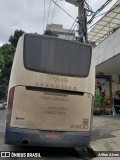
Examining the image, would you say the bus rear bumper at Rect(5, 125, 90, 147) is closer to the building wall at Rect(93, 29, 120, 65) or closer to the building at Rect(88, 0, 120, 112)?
the building at Rect(88, 0, 120, 112)

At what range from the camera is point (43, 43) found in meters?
9.37

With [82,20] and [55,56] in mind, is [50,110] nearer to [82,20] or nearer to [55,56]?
[55,56]

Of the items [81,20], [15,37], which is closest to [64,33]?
[15,37]

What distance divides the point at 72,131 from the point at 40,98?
1293 mm

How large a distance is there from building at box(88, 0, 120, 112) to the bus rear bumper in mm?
9150

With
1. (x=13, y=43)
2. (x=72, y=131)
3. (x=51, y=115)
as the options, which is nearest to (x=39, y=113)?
(x=51, y=115)

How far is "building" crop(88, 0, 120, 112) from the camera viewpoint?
1945cm

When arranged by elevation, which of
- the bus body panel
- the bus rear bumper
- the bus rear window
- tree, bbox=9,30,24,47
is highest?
tree, bbox=9,30,24,47

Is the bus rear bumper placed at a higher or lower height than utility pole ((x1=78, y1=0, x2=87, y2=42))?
lower

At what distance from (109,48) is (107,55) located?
22.4 inches

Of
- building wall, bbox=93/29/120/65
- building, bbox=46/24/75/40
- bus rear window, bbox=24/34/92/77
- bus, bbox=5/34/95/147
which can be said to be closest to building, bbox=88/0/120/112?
building wall, bbox=93/29/120/65

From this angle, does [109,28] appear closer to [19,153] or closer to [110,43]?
[110,43]

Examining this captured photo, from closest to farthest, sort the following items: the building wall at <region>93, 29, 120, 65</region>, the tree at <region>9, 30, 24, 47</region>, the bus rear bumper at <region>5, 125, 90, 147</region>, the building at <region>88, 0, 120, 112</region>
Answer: the bus rear bumper at <region>5, 125, 90, 147</region>, the building wall at <region>93, 29, 120, 65</region>, the building at <region>88, 0, 120, 112</region>, the tree at <region>9, 30, 24, 47</region>

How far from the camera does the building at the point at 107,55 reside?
19.5 metres
